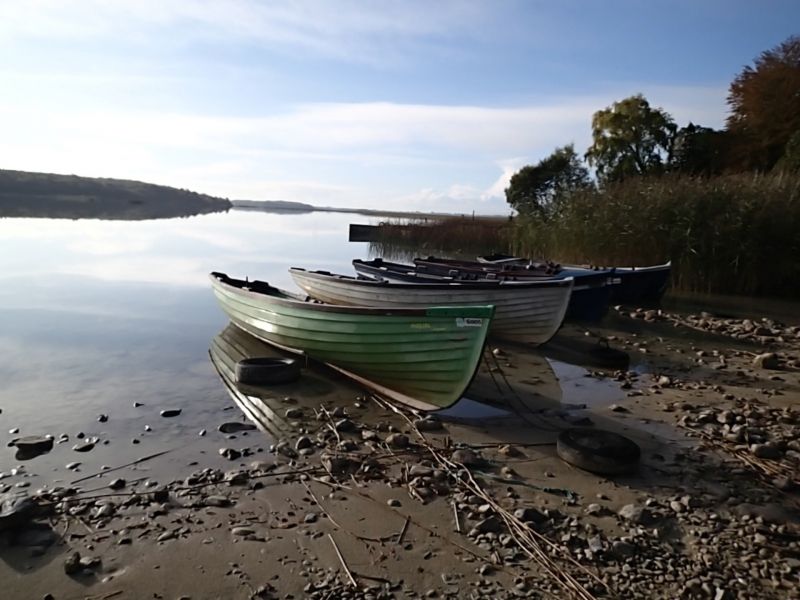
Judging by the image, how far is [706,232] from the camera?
15594mm

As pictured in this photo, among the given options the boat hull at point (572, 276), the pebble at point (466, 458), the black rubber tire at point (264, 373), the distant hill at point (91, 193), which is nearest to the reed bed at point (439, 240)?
the boat hull at point (572, 276)

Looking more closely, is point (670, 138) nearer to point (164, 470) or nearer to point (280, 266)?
point (280, 266)

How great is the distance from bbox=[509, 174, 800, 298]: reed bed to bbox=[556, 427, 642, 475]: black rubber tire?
476 inches

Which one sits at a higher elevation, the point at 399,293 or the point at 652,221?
the point at 652,221

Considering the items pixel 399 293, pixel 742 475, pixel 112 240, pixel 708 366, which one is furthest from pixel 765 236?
pixel 112 240

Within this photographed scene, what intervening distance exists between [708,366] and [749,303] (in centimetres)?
705

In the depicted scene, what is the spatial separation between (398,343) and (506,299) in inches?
139

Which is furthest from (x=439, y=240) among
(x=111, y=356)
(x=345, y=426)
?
(x=345, y=426)

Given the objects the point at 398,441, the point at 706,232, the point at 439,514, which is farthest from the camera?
the point at 706,232

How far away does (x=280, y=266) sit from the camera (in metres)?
23.8

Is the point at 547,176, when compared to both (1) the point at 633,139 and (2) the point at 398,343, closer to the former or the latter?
(1) the point at 633,139

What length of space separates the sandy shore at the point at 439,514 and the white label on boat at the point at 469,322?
1.13 m

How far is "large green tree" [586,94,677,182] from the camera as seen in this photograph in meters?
30.3

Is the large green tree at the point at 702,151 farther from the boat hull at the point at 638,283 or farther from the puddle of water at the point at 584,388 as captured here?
the puddle of water at the point at 584,388
